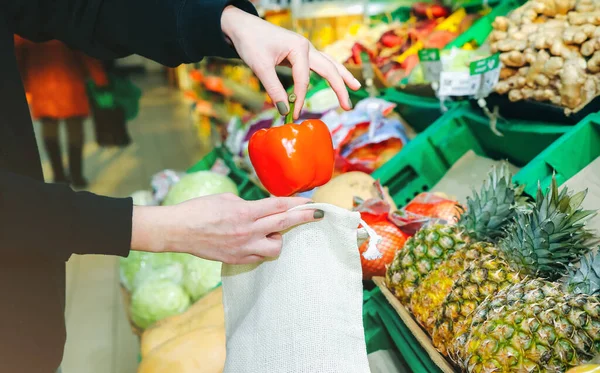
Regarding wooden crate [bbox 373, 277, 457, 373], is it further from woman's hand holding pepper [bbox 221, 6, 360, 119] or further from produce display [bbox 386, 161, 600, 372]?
woman's hand holding pepper [bbox 221, 6, 360, 119]

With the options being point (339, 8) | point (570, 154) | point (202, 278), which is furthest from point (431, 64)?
point (339, 8)

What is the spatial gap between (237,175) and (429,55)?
1529 millimetres

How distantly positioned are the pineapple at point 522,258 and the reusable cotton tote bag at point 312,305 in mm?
297

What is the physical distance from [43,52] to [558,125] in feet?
15.1

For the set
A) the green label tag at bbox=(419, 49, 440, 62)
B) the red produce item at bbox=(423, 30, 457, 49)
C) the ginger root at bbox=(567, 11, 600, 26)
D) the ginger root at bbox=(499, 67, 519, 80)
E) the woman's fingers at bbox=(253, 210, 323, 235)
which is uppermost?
the ginger root at bbox=(567, 11, 600, 26)

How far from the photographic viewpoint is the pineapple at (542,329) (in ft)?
3.46

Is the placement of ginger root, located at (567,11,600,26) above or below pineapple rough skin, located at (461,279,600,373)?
above

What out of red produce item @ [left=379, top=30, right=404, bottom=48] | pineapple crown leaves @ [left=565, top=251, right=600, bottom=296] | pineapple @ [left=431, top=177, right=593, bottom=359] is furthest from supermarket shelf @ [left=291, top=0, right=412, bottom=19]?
pineapple crown leaves @ [left=565, top=251, right=600, bottom=296]

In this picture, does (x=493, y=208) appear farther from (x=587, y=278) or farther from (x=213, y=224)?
(x=213, y=224)

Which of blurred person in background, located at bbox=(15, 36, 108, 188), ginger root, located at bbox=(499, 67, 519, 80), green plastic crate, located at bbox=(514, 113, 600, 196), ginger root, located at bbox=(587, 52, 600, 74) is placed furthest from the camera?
blurred person in background, located at bbox=(15, 36, 108, 188)

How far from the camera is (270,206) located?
105 cm

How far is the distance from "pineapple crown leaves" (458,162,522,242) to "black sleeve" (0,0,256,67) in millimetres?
801

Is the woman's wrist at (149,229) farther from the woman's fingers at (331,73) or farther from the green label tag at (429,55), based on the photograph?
the green label tag at (429,55)

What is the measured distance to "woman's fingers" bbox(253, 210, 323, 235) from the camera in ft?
3.43
